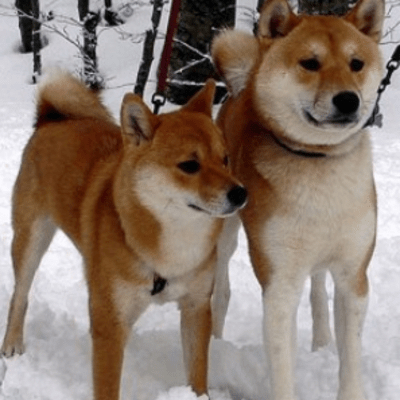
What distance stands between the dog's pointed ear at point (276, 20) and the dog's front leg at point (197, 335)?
1116mm

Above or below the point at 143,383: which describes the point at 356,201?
above

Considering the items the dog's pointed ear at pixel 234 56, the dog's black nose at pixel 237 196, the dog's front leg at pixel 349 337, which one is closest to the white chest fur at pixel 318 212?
the dog's front leg at pixel 349 337

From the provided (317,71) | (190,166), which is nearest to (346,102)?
(317,71)

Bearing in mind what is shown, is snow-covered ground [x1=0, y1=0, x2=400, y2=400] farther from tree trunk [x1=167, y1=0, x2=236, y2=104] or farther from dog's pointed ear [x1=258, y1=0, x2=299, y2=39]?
tree trunk [x1=167, y1=0, x2=236, y2=104]

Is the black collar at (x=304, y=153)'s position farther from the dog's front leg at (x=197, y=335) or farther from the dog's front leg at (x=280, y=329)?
the dog's front leg at (x=197, y=335)

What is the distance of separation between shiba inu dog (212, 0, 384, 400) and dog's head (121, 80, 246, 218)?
26 centimetres

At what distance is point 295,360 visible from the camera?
12.6ft

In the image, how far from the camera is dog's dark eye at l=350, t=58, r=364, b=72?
3.04 meters

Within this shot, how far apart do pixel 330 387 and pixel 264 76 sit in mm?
1524

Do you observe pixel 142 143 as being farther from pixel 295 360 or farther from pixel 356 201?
pixel 295 360

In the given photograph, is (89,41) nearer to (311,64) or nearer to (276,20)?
(276,20)

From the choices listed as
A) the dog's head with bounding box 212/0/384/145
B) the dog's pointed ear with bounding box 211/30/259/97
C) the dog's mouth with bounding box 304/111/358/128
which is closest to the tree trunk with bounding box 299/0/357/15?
the dog's pointed ear with bounding box 211/30/259/97

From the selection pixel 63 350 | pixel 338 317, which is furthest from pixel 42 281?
pixel 338 317

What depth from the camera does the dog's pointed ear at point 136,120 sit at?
10.1 ft
